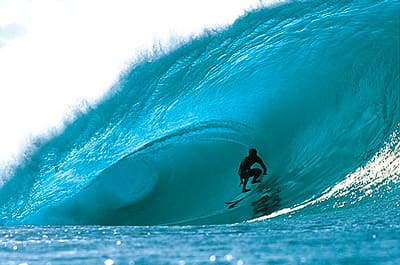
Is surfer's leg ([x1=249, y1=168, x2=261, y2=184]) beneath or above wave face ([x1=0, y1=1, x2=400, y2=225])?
beneath

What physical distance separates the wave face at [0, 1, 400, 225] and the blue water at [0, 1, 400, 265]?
22 mm

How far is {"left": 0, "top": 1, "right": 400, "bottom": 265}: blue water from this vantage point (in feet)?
17.2

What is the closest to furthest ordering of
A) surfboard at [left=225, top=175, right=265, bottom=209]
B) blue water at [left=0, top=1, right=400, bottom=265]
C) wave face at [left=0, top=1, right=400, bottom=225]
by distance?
blue water at [left=0, top=1, right=400, bottom=265] < surfboard at [left=225, top=175, right=265, bottom=209] < wave face at [left=0, top=1, right=400, bottom=225]

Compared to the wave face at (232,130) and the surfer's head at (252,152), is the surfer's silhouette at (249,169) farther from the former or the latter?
the wave face at (232,130)

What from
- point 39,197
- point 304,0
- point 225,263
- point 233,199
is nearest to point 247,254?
point 225,263

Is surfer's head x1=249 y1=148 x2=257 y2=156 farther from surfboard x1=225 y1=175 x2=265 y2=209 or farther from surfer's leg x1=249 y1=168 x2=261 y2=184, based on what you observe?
surfboard x1=225 y1=175 x2=265 y2=209

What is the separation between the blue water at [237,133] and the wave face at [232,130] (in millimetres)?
22

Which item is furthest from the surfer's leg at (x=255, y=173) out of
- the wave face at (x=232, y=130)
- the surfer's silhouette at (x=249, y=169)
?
the wave face at (x=232, y=130)

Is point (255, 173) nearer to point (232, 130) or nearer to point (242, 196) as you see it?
point (242, 196)

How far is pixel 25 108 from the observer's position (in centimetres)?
959

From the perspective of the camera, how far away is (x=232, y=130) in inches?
263

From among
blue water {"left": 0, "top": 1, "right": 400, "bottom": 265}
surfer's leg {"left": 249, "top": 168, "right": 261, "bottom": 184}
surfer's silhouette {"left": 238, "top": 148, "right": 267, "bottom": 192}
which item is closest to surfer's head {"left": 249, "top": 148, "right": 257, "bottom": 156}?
surfer's silhouette {"left": 238, "top": 148, "right": 267, "bottom": 192}

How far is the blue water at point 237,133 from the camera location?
17.2 feet

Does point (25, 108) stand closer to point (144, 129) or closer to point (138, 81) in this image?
point (138, 81)
